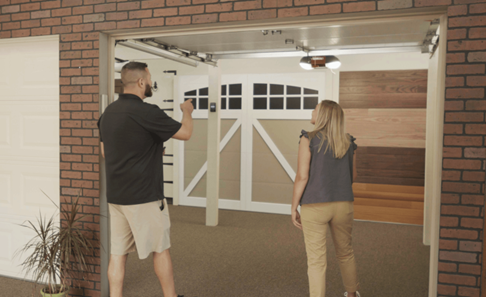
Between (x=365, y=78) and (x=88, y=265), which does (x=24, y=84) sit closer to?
(x=88, y=265)

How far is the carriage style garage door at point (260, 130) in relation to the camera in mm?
7062

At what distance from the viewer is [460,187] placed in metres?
2.60

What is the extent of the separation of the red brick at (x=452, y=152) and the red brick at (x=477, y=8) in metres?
0.80

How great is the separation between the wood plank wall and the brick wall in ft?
13.0

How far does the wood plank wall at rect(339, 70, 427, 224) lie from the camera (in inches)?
253

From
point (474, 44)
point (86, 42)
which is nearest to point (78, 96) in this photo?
point (86, 42)

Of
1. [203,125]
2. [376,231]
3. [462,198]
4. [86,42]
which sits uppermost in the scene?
[86,42]

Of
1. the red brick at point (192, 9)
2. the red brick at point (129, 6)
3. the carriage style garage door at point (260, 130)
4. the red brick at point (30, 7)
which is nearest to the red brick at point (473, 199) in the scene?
the red brick at point (192, 9)

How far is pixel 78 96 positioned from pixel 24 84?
27.0 inches

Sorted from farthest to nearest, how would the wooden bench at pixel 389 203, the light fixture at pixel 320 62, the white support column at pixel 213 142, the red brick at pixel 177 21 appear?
1. the wooden bench at pixel 389 203
2. the white support column at pixel 213 142
3. the light fixture at pixel 320 62
4. the red brick at pixel 177 21

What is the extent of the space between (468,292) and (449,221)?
0.45 metres

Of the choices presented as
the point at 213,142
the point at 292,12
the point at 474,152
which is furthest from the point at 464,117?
the point at 213,142

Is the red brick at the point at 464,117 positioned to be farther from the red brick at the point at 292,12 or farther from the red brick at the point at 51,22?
the red brick at the point at 51,22

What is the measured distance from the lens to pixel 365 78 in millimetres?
6621
